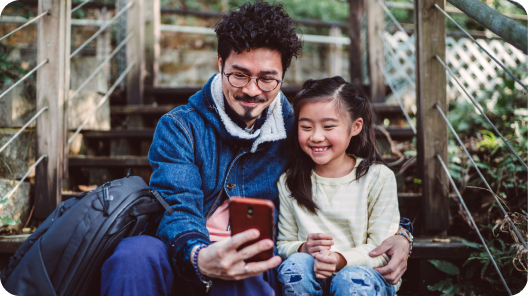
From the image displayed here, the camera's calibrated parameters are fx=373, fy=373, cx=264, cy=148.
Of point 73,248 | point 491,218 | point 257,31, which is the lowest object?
point 491,218

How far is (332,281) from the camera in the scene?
1326mm

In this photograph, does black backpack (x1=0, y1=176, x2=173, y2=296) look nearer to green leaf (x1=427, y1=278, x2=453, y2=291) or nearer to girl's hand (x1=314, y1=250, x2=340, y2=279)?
girl's hand (x1=314, y1=250, x2=340, y2=279)

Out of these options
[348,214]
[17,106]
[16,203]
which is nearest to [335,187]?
[348,214]

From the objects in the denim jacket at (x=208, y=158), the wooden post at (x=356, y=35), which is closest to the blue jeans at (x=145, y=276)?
the denim jacket at (x=208, y=158)

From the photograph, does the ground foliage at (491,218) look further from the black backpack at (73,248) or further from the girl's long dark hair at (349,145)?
the black backpack at (73,248)

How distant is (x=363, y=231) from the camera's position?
152 cm

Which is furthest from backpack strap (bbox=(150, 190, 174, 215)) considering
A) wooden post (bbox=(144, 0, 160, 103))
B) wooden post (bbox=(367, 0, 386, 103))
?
wooden post (bbox=(367, 0, 386, 103))

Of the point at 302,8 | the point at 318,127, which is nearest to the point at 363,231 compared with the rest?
the point at 318,127

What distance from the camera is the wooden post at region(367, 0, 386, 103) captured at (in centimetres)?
329

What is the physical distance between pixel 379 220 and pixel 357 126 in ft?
1.42

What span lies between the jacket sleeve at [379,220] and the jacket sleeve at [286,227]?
0.79ft

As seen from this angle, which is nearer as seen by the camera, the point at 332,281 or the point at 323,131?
the point at 332,281

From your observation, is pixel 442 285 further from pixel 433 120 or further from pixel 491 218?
pixel 433 120

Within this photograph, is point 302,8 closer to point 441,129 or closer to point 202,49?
point 202,49
